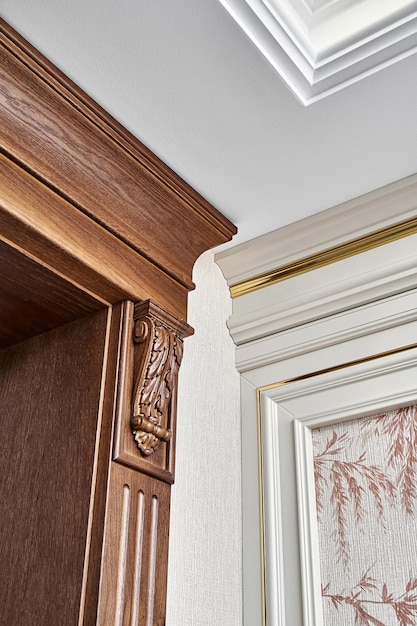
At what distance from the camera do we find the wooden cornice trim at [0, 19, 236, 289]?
3.69 feet

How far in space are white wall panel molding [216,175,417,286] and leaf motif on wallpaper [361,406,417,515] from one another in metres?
0.38

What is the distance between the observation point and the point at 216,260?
167 cm

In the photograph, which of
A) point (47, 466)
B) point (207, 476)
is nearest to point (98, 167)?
point (47, 466)

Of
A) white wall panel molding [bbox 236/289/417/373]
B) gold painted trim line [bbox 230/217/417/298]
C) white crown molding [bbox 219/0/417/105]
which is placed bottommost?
white wall panel molding [bbox 236/289/417/373]

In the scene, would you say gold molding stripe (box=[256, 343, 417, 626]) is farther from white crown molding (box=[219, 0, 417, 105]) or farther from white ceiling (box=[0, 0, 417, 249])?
white crown molding (box=[219, 0, 417, 105])

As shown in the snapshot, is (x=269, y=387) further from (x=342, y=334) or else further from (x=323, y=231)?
(x=323, y=231)

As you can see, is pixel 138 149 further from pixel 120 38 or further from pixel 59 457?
pixel 59 457

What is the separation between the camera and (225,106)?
1.25m

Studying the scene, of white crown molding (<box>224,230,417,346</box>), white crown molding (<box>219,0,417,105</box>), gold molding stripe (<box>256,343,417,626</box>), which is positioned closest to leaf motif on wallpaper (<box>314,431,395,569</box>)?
gold molding stripe (<box>256,343,417,626</box>)

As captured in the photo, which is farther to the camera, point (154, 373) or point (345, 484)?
point (345, 484)

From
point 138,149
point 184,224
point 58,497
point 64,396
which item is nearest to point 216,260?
point 184,224

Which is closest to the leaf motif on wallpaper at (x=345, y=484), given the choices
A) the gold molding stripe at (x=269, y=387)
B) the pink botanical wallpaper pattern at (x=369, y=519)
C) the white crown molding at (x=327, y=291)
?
the pink botanical wallpaper pattern at (x=369, y=519)

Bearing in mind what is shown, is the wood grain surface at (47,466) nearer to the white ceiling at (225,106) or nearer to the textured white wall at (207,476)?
the textured white wall at (207,476)

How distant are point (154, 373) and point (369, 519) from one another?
0.47m
